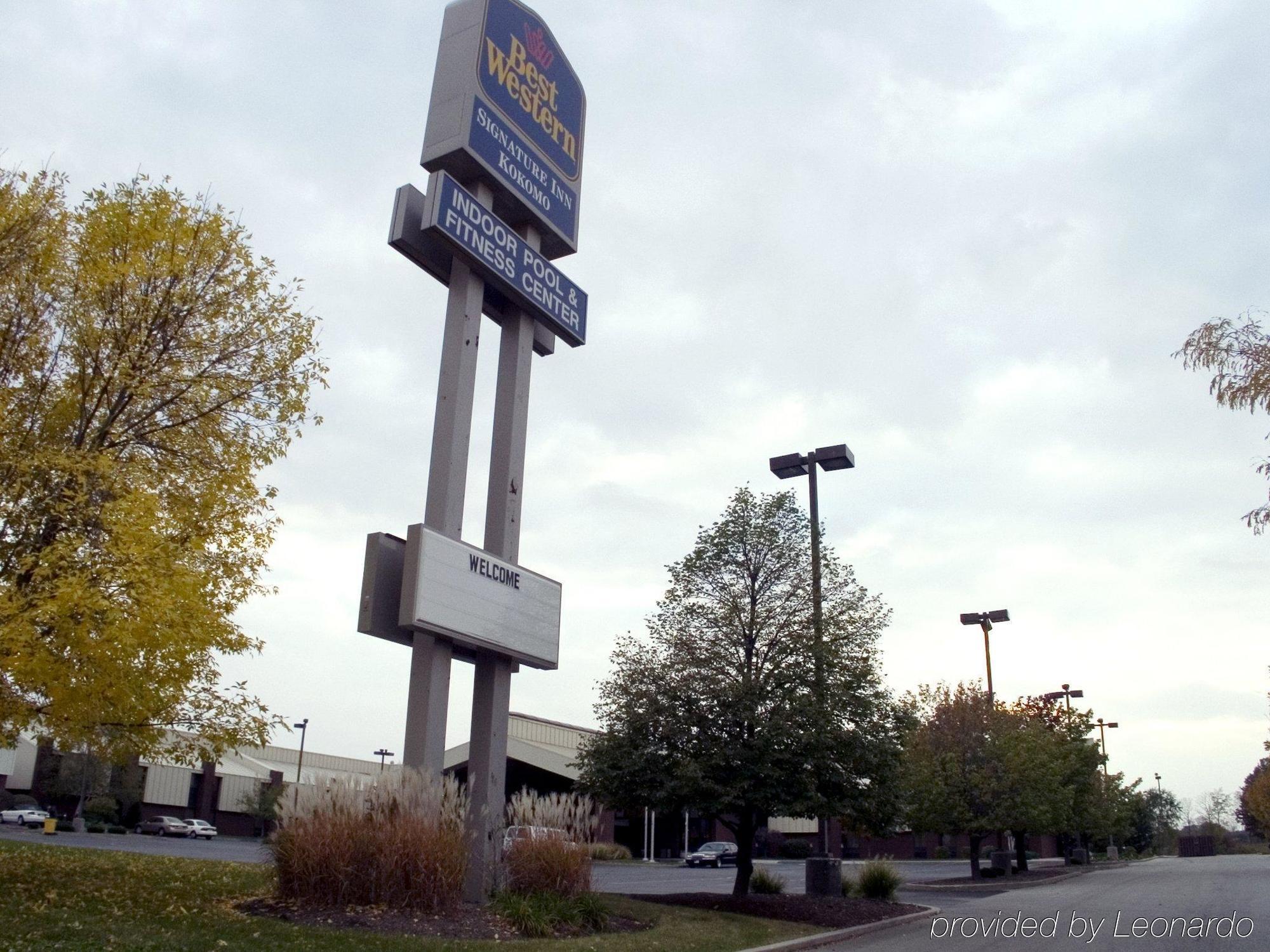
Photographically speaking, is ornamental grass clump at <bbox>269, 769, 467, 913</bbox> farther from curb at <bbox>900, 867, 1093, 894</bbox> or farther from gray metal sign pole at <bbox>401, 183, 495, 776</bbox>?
curb at <bbox>900, 867, 1093, 894</bbox>

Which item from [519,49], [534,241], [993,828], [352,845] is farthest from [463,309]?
[993,828]

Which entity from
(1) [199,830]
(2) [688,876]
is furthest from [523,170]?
(1) [199,830]

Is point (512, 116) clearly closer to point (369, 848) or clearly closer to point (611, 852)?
point (369, 848)

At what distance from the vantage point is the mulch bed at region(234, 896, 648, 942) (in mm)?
10398

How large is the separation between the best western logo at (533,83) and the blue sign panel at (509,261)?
2.26 metres

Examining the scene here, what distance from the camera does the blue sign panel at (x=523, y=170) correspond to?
1543cm

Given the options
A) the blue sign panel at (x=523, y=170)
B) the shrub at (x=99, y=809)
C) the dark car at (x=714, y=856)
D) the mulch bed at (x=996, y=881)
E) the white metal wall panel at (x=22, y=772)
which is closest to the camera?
the blue sign panel at (x=523, y=170)

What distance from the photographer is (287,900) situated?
11.2m

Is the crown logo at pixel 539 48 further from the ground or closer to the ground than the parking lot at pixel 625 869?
further from the ground

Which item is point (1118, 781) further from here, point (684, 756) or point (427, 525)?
point (427, 525)

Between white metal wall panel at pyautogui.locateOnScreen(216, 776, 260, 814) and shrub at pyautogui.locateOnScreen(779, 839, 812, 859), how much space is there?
31968 millimetres

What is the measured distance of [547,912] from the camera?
484 inches

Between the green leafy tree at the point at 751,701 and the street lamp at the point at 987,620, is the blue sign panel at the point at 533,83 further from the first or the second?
the street lamp at the point at 987,620

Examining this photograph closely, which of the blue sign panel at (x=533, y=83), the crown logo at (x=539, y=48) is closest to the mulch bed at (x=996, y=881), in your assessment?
the blue sign panel at (x=533, y=83)
